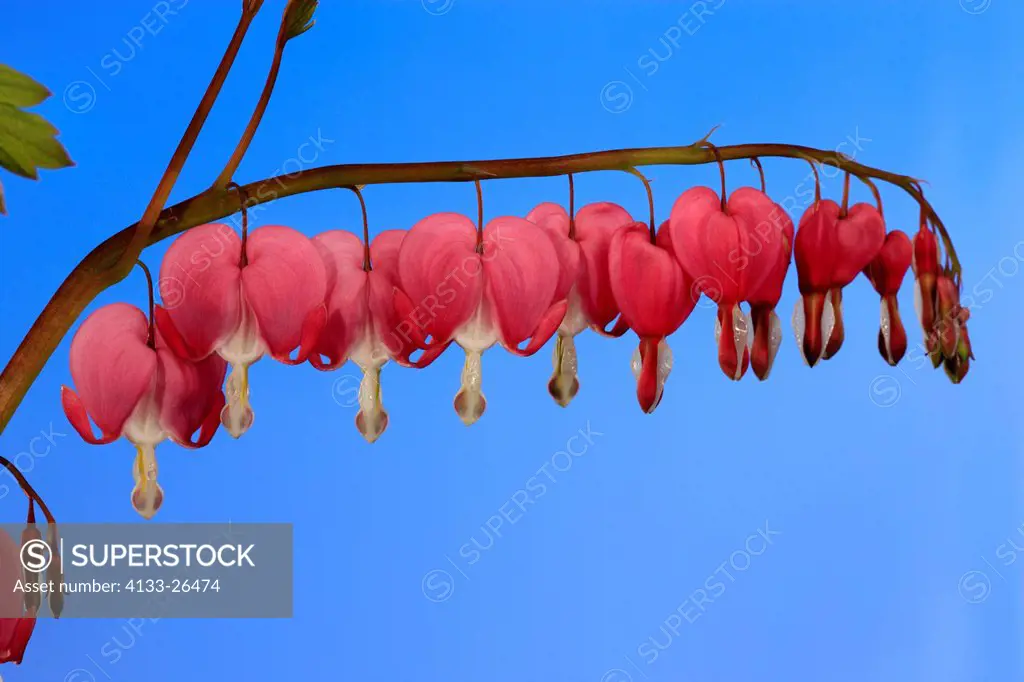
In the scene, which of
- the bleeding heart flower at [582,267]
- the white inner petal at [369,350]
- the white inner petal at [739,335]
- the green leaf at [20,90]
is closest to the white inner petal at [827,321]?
the white inner petal at [739,335]

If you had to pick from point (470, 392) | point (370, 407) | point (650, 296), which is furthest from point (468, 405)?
point (650, 296)

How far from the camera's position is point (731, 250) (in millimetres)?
1012

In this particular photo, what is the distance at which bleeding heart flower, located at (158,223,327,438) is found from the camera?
97 centimetres

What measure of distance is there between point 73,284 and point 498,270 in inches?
17.2

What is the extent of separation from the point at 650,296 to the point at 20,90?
637 mm

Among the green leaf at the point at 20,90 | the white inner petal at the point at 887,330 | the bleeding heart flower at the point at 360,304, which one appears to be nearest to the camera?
the green leaf at the point at 20,90

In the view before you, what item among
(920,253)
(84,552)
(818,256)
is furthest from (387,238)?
(84,552)

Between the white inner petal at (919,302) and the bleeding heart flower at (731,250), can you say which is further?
the white inner petal at (919,302)

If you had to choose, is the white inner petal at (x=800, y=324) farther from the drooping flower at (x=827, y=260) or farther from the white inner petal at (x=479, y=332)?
the white inner petal at (x=479, y=332)

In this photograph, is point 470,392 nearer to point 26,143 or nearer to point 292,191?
point 292,191

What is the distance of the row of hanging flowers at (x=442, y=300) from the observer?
3.22 ft

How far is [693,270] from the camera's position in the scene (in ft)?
3.35

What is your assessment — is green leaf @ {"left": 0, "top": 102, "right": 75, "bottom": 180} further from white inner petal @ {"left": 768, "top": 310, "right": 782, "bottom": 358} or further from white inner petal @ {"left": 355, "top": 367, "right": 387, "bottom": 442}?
white inner petal @ {"left": 768, "top": 310, "right": 782, "bottom": 358}

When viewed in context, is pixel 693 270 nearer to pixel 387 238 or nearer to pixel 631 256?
pixel 631 256
